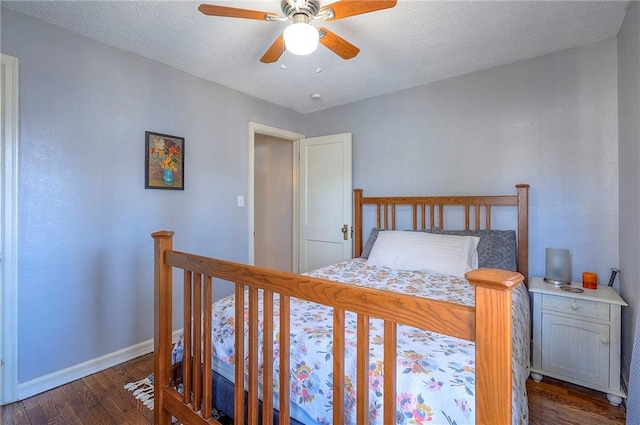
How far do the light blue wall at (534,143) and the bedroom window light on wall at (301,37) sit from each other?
1.80 m

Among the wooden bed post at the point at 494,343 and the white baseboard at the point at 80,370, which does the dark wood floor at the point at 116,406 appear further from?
the wooden bed post at the point at 494,343

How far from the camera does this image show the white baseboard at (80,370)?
1.82m

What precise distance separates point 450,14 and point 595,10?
33.7 inches

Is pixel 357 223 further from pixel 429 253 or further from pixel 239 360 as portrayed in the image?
pixel 239 360

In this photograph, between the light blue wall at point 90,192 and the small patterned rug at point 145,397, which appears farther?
the light blue wall at point 90,192

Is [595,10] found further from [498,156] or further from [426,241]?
[426,241]

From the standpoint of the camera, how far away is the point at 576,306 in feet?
6.04

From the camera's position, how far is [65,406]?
5.69ft

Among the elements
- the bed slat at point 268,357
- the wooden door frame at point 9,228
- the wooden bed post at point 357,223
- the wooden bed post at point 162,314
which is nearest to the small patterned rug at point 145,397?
the wooden bed post at point 162,314

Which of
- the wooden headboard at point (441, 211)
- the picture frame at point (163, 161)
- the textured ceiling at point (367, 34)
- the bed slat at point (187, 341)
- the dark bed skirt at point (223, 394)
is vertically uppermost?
the textured ceiling at point (367, 34)

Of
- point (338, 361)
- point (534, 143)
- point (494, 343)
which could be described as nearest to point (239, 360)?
point (338, 361)

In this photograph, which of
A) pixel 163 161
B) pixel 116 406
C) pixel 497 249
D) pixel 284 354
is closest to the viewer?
pixel 284 354

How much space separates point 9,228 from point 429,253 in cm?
272

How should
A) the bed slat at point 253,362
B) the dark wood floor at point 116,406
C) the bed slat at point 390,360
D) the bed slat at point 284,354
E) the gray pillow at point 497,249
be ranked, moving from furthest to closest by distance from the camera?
the gray pillow at point 497,249 → the dark wood floor at point 116,406 → the bed slat at point 253,362 → the bed slat at point 284,354 → the bed slat at point 390,360
